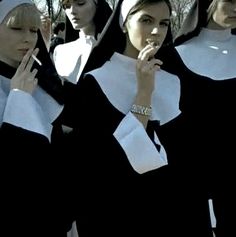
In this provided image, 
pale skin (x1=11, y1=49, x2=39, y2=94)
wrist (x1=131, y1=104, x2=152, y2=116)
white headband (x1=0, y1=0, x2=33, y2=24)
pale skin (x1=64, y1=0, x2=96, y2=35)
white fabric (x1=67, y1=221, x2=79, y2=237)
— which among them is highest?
white headband (x1=0, y1=0, x2=33, y2=24)

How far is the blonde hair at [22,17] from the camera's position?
10.00ft

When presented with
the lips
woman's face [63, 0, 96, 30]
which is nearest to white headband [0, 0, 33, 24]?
the lips

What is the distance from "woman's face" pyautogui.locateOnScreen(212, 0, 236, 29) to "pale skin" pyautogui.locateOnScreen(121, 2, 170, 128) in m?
0.76

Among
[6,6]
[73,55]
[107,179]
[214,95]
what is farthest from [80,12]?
[107,179]

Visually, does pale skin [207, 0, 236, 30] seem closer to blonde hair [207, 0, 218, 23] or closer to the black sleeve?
blonde hair [207, 0, 218, 23]

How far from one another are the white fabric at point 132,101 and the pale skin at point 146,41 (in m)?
0.07

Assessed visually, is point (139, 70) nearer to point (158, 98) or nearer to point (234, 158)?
point (158, 98)

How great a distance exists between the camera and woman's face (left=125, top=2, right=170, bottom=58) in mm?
3268

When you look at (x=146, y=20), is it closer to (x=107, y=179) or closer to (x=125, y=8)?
(x=125, y=8)

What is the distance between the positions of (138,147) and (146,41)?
55cm

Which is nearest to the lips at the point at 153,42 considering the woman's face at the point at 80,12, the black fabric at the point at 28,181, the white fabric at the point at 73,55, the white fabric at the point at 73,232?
the black fabric at the point at 28,181

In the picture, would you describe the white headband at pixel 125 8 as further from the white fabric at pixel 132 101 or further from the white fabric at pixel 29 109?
the white fabric at pixel 29 109

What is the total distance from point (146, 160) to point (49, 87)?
0.58 m

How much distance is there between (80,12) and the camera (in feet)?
16.6
